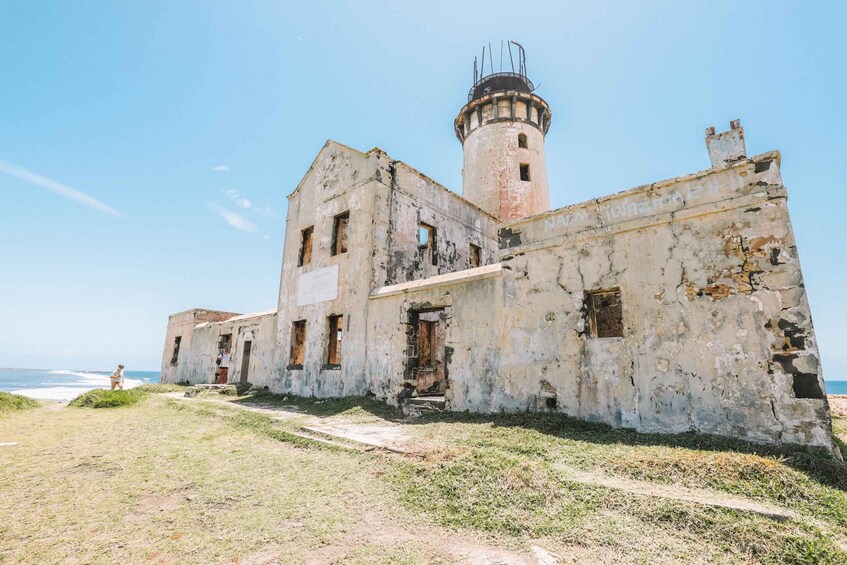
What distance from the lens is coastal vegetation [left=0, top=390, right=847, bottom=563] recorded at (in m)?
2.83

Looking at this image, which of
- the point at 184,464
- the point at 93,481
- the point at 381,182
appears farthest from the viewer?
the point at 381,182

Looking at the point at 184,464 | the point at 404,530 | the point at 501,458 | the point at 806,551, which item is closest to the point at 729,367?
the point at 806,551

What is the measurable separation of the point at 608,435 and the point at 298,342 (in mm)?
10638

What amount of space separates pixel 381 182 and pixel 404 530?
1027 cm

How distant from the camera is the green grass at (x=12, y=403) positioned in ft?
30.1

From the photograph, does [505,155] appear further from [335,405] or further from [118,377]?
[118,377]

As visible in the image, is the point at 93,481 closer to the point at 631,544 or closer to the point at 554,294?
the point at 631,544

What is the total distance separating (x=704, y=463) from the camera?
412 centimetres

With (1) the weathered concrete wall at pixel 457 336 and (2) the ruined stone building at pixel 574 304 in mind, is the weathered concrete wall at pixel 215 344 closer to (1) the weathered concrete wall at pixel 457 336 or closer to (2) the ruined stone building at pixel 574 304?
(2) the ruined stone building at pixel 574 304

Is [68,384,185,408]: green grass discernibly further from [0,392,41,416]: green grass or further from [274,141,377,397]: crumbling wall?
[274,141,377,397]: crumbling wall

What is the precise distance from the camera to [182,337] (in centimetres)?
2133

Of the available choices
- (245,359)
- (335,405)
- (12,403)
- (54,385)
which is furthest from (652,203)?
(54,385)

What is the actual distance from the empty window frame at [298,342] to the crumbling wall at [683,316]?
27.2 feet

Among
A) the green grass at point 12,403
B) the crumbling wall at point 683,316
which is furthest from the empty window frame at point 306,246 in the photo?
the crumbling wall at point 683,316
